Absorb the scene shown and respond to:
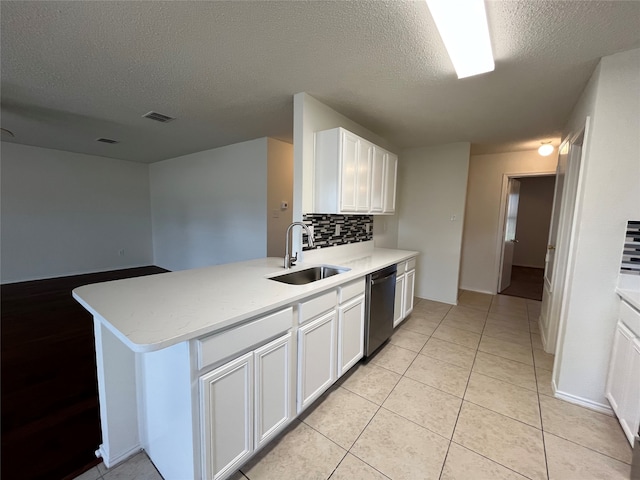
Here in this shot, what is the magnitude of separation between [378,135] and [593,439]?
3406 mm

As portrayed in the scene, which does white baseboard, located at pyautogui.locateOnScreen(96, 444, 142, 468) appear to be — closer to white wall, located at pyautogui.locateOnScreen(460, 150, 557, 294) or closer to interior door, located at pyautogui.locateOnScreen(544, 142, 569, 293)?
interior door, located at pyautogui.locateOnScreen(544, 142, 569, 293)

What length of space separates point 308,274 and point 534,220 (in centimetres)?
716

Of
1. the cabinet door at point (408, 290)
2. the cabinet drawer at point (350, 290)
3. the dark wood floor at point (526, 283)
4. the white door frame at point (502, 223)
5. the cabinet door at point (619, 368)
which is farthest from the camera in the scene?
the dark wood floor at point (526, 283)

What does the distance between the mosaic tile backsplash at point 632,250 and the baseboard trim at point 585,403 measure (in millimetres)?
961

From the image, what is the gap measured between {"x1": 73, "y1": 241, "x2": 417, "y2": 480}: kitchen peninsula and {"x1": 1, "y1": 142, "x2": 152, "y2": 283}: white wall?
4954 millimetres

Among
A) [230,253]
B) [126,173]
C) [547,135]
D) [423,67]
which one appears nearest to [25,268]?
[126,173]

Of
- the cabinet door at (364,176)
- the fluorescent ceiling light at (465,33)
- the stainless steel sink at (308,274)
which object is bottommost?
the stainless steel sink at (308,274)

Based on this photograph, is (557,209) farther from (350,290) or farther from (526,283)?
(526,283)

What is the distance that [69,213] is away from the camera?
5.16 m

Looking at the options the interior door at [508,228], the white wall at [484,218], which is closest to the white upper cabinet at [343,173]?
the white wall at [484,218]

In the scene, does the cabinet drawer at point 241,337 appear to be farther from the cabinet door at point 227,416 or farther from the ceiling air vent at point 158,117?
the ceiling air vent at point 158,117

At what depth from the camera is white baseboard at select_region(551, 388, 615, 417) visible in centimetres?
185

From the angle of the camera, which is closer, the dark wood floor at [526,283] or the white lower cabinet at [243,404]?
the white lower cabinet at [243,404]

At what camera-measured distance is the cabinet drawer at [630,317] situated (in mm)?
1500
